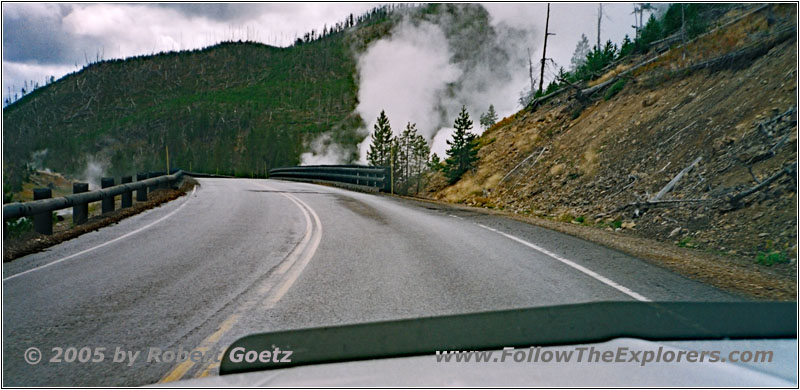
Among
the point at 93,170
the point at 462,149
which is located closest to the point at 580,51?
the point at 462,149

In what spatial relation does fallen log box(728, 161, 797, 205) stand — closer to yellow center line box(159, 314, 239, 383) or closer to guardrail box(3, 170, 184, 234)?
yellow center line box(159, 314, 239, 383)

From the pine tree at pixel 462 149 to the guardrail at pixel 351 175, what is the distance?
149 inches

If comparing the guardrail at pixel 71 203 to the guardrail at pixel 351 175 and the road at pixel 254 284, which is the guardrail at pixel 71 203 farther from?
the guardrail at pixel 351 175

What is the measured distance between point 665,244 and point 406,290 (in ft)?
21.0

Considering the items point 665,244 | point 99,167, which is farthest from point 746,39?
point 99,167

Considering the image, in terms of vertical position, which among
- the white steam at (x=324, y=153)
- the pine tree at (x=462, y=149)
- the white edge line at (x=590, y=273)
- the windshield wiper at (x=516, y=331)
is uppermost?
the white steam at (x=324, y=153)

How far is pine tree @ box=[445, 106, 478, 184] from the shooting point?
78.5 ft

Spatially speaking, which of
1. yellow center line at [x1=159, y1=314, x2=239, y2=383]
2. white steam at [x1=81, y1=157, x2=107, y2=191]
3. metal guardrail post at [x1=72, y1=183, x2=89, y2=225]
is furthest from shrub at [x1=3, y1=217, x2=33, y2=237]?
white steam at [x1=81, y1=157, x2=107, y2=191]

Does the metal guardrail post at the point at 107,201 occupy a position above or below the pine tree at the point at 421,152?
below

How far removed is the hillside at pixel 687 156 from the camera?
28.8ft

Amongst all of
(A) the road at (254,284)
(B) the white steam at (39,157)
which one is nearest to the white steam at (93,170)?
(B) the white steam at (39,157)

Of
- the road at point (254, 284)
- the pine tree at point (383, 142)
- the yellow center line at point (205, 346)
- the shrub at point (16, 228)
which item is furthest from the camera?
the pine tree at point (383, 142)

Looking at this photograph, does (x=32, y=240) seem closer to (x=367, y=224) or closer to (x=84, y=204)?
(x=84, y=204)

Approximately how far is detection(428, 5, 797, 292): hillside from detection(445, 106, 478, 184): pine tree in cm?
99
